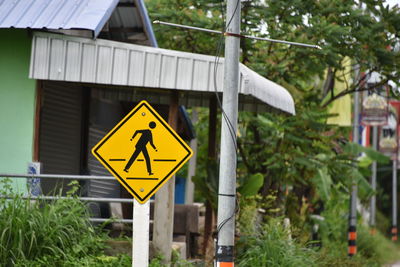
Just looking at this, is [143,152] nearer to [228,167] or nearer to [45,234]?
[228,167]

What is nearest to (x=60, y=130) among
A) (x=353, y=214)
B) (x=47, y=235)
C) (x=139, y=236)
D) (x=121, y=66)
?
(x=121, y=66)

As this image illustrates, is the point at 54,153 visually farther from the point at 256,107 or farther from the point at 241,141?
the point at 241,141

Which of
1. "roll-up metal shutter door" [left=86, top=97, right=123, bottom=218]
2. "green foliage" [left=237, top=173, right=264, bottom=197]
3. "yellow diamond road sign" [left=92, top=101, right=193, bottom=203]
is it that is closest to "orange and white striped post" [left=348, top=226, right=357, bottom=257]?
"roll-up metal shutter door" [left=86, top=97, right=123, bottom=218]

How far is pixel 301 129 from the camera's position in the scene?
21.2 metres

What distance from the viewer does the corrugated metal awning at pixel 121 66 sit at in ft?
47.8

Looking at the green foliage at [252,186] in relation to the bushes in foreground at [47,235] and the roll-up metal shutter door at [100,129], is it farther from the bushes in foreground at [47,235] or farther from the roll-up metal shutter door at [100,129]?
the bushes in foreground at [47,235]

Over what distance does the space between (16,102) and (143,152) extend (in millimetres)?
5303

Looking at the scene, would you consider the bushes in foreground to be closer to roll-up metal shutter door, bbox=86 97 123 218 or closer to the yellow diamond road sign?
the yellow diamond road sign

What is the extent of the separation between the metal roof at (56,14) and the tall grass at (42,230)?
8.43ft

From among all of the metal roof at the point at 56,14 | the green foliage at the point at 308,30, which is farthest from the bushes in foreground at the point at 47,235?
the green foliage at the point at 308,30

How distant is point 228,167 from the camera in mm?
12141

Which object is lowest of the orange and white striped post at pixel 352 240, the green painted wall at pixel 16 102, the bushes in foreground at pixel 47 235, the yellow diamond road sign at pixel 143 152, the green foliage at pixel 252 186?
the orange and white striped post at pixel 352 240

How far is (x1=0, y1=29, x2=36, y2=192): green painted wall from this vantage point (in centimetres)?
1505

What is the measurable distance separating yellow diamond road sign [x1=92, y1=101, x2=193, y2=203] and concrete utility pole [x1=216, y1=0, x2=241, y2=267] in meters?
1.79
